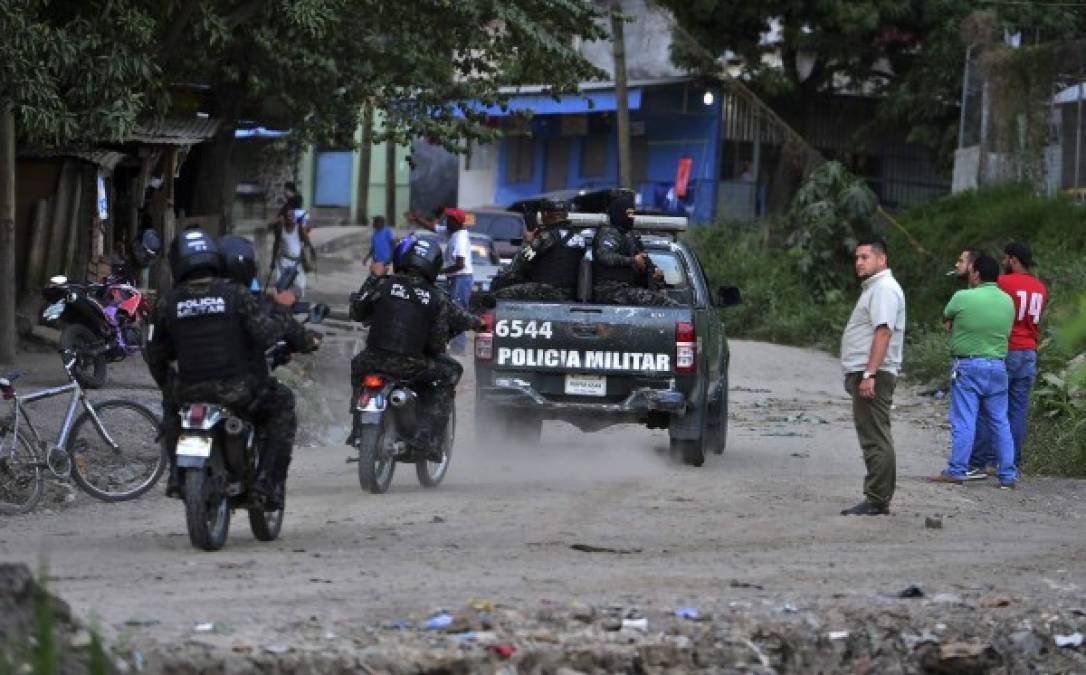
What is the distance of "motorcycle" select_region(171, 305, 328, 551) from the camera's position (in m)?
9.16

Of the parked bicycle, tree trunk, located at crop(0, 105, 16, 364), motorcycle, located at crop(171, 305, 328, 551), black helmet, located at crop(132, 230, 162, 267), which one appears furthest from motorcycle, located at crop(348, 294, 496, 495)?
black helmet, located at crop(132, 230, 162, 267)

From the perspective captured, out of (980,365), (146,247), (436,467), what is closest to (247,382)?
(436,467)

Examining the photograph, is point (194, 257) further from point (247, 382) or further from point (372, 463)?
point (372, 463)

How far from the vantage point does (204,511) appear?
924 centimetres

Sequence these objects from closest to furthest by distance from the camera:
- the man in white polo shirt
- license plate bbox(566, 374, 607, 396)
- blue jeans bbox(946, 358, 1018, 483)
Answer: the man in white polo shirt
blue jeans bbox(946, 358, 1018, 483)
license plate bbox(566, 374, 607, 396)

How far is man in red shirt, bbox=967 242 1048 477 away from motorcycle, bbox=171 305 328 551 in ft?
22.1

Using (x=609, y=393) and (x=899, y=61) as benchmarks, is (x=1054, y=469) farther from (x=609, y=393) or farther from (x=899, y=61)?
(x=899, y=61)

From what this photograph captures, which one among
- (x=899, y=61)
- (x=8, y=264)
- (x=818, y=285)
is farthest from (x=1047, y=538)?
(x=899, y=61)

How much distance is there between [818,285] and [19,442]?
22.4 metres

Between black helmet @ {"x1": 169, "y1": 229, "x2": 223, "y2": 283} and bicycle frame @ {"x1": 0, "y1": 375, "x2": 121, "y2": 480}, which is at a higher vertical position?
black helmet @ {"x1": 169, "y1": 229, "x2": 223, "y2": 283}

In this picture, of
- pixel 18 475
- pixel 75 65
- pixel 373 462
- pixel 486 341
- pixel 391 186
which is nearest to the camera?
pixel 18 475

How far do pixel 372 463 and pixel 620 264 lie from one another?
3461mm

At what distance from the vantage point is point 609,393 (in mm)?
14305

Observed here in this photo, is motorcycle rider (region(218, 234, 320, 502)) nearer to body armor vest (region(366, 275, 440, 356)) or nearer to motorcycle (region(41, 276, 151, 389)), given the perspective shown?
body armor vest (region(366, 275, 440, 356))
